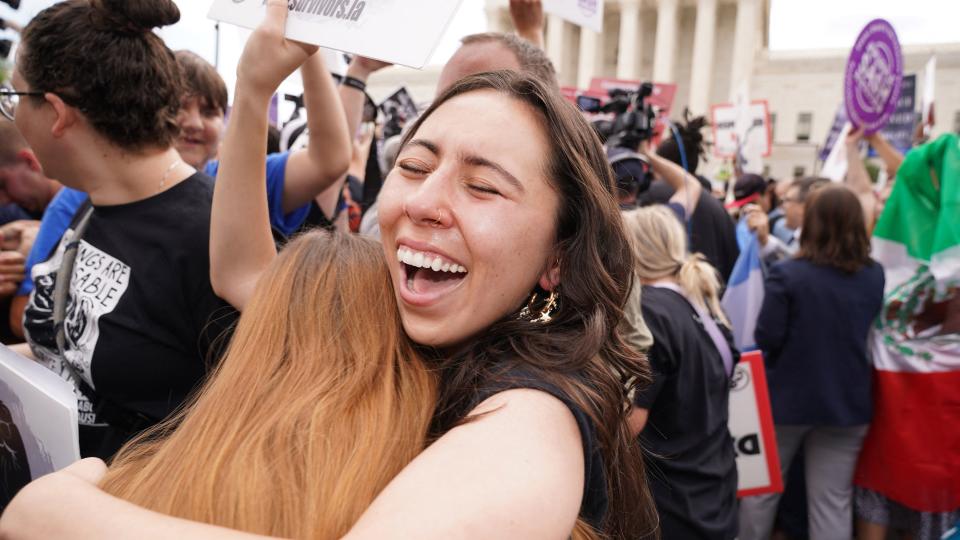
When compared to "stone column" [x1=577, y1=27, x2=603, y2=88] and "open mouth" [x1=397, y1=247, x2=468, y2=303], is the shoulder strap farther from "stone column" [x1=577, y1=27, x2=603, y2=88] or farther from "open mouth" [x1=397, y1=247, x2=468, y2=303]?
"stone column" [x1=577, y1=27, x2=603, y2=88]

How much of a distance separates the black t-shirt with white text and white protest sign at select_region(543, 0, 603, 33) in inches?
77.0

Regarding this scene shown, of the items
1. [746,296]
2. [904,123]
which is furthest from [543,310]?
[904,123]

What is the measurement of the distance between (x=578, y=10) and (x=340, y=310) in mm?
2479

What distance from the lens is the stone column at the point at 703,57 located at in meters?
47.8

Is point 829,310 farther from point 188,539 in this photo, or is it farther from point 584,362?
point 188,539

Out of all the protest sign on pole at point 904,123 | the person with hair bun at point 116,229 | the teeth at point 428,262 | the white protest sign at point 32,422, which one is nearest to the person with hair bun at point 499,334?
the teeth at point 428,262

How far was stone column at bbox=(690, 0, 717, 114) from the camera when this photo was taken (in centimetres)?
4784

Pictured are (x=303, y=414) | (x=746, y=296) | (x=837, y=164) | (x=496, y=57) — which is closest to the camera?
(x=303, y=414)

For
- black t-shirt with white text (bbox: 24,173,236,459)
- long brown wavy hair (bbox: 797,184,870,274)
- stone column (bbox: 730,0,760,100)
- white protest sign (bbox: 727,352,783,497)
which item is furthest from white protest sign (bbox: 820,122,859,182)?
stone column (bbox: 730,0,760,100)

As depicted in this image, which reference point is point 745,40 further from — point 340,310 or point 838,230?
point 340,310

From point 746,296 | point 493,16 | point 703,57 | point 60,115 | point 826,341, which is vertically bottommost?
point 826,341

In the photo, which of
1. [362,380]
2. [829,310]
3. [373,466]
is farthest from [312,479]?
[829,310]

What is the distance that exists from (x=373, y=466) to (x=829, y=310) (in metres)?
3.59

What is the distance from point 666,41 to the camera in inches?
1914
